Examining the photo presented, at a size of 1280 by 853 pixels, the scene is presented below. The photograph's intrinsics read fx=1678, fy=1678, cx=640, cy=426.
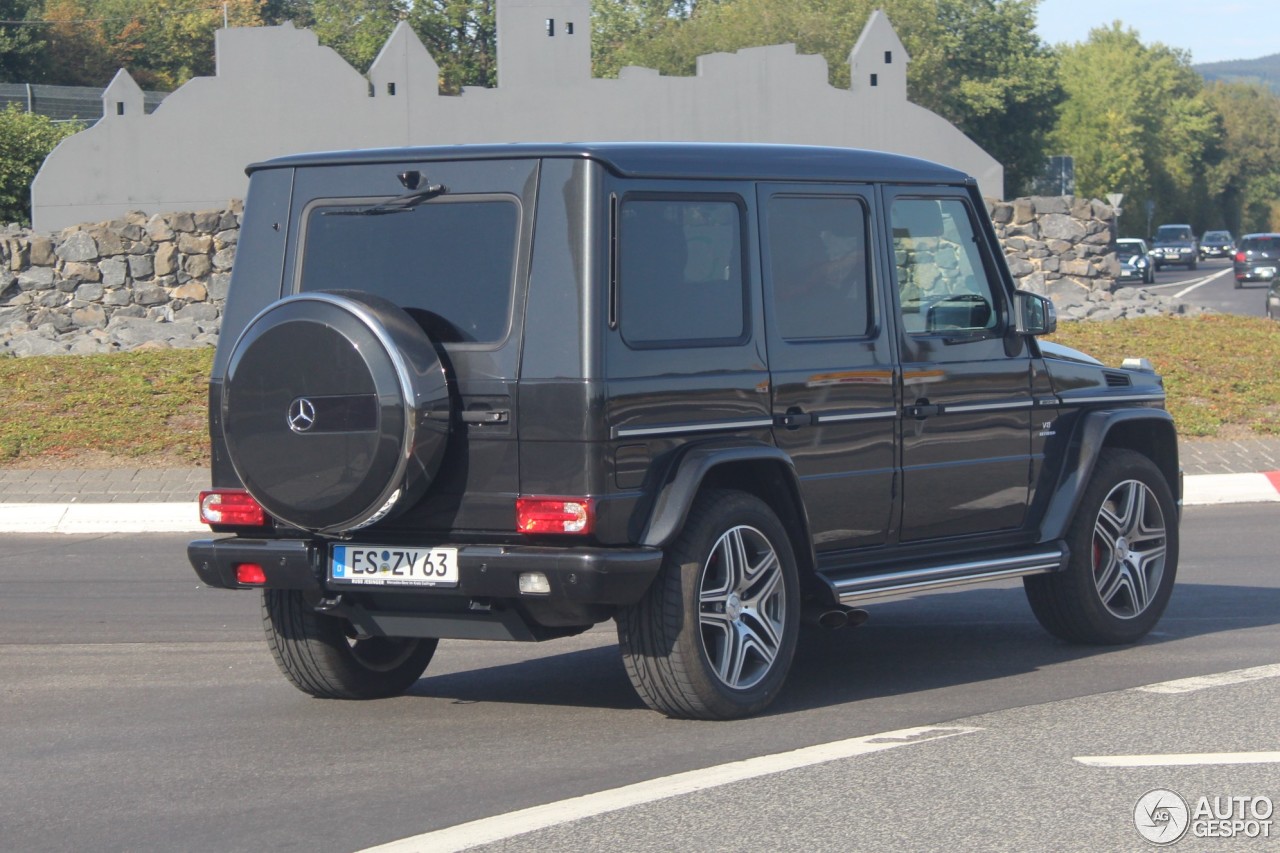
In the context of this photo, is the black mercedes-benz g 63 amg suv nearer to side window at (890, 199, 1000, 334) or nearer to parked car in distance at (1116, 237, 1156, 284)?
side window at (890, 199, 1000, 334)

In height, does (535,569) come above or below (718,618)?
above

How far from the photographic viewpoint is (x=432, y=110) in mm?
29250

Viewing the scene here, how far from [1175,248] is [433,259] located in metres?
76.2

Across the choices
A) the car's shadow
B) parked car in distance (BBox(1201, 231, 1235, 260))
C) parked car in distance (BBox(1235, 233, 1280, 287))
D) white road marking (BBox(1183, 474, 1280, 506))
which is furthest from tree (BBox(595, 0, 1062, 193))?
the car's shadow

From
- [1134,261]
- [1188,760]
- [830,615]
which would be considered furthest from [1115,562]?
[1134,261]

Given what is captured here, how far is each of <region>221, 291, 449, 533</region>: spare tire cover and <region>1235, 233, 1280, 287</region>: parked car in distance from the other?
5456 cm

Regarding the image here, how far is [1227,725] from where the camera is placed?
6078 millimetres

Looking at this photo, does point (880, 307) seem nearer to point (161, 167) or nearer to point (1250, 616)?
point (1250, 616)

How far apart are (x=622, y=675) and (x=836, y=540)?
129 centimetres

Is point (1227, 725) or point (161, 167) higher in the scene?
point (161, 167)

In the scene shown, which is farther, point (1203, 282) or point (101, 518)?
point (1203, 282)

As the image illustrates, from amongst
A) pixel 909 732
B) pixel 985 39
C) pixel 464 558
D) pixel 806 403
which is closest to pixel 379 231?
pixel 464 558

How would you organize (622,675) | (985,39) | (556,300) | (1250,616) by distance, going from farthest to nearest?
1. (985,39)
2. (1250,616)
3. (622,675)
4. (556,300)

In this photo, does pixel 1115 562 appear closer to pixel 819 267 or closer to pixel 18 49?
pixel 819 267
